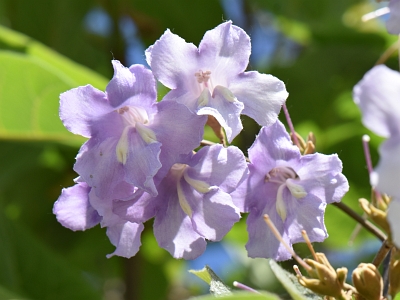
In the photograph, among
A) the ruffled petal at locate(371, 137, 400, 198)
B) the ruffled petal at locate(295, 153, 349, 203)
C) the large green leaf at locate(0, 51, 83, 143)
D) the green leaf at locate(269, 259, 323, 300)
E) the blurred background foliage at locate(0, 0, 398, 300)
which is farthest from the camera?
the blurred background foliage at locate(0, 0, 398, 300)

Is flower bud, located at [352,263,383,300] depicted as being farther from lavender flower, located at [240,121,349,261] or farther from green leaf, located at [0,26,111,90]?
green leaf, located at [0,26,111,90]

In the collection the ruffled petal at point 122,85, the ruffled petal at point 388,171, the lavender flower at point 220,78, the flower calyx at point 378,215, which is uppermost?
the ruffled petal at point 388,171

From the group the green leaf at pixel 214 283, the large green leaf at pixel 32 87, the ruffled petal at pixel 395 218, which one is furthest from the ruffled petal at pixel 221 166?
the large green leaf at pixel 32 87

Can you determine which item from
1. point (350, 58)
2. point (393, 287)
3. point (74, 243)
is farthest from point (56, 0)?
point (393, 287)

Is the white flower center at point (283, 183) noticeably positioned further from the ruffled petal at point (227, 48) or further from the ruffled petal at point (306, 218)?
the ruffled petal at point (227, 48)

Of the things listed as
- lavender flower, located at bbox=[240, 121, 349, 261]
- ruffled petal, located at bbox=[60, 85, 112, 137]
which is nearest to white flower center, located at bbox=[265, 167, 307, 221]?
lavender flower, located at bbox=[240, 121, 349, 261]

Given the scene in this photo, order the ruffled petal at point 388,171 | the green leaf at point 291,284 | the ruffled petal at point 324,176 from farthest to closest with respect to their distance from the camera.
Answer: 1. the ruffled petal at point 324,176
2. the green leaf at point 291,284
3. the ruffled petal at point 388,171

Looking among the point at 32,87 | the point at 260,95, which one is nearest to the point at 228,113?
the point at 260,95

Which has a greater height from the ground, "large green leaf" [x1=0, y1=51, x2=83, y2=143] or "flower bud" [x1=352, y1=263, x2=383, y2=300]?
"flower bud" [x1=352, y1=263, x2=383, y2=300]
